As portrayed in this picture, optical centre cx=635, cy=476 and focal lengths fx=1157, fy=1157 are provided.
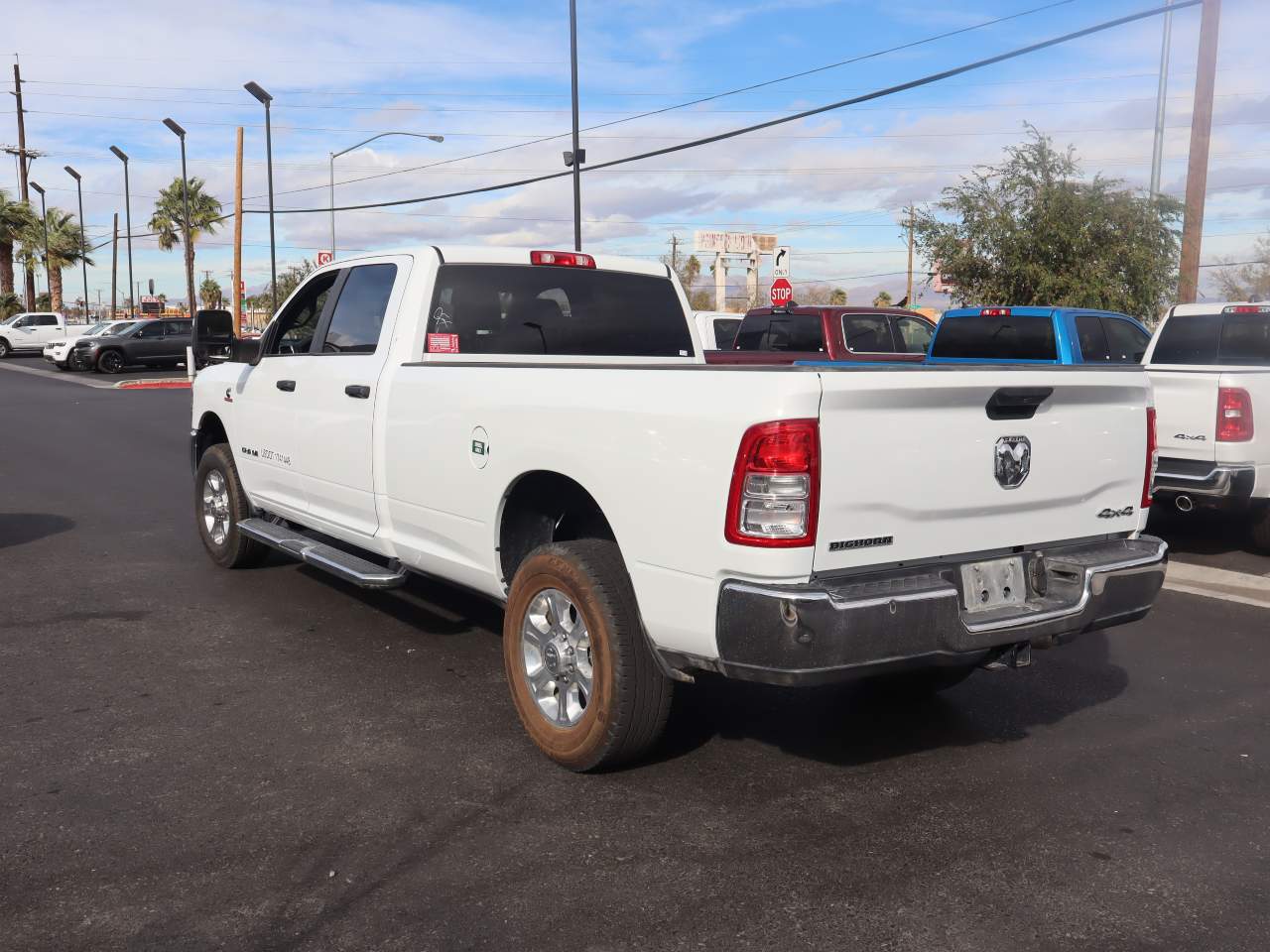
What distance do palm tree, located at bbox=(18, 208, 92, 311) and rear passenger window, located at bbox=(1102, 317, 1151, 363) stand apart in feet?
198

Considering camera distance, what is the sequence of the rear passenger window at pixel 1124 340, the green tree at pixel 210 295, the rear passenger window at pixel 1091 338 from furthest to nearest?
the green tree at pixel 210 295
the rear passenger window at pixel 1124 340
the rear passenger window at pixel 1091 338

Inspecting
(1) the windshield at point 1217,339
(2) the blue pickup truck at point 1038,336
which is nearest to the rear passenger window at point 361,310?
(2) the blue pickup truck at point 1038,336

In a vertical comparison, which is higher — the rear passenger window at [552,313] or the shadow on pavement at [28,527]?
the rear passenger window at [552,313]

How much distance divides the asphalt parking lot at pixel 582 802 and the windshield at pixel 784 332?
356 inches

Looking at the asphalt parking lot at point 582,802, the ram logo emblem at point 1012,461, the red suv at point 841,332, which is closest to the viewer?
the asphalt parking lot at point 582,802

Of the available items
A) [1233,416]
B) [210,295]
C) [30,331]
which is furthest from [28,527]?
[210,295]

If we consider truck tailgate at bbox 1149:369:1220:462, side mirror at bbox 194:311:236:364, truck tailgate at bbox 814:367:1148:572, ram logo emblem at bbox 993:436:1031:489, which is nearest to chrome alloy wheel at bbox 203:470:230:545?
side mirror at bbox 194:311:236:364

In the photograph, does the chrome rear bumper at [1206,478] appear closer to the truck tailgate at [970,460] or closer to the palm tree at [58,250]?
the truck tailgate at [970,460]

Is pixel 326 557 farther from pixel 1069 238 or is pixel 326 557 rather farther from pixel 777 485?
pixel 1069 238

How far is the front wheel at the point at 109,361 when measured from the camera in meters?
36.0

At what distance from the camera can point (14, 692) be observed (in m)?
5.18

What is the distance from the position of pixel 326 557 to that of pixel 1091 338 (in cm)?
810

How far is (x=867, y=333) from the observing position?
15.4 metres

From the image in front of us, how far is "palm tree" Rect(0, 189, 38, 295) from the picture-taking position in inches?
2184
